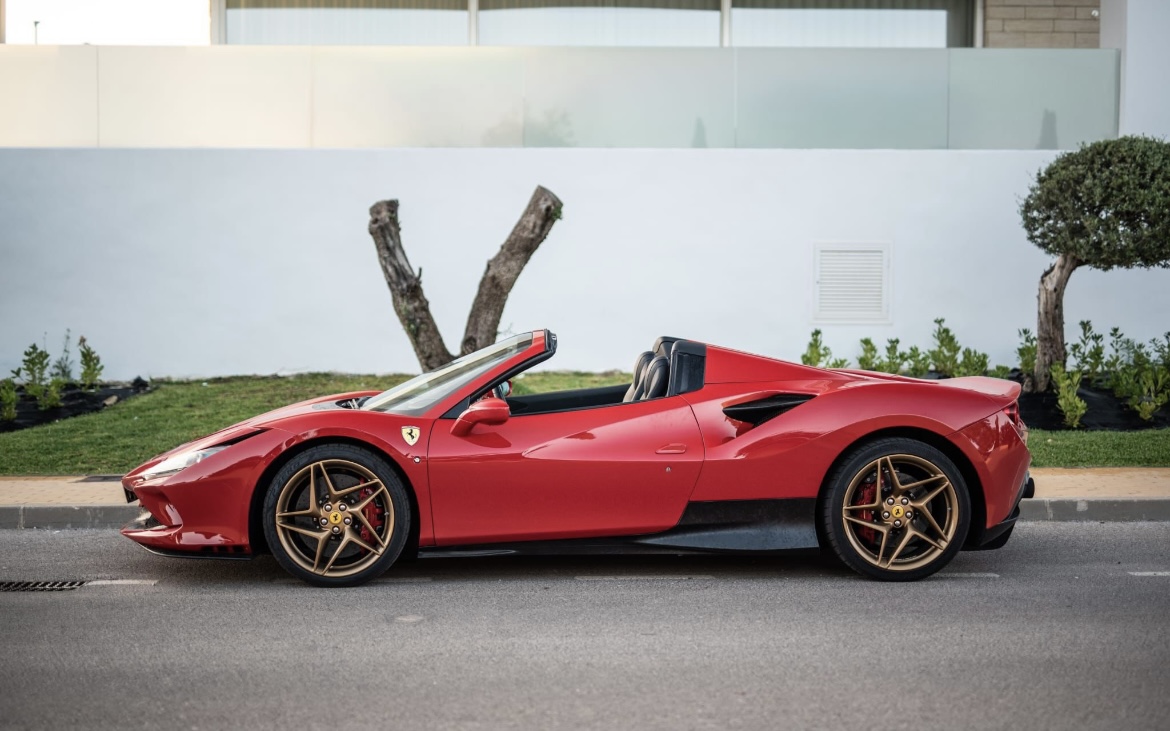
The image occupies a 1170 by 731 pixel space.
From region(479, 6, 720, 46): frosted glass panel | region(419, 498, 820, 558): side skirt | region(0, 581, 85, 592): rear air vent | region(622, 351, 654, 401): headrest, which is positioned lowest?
region(0, 581, 85, 592): rear air vent

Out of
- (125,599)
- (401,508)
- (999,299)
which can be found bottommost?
(125,599)

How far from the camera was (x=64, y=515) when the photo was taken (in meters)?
7.85

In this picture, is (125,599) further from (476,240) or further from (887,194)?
(887,194)

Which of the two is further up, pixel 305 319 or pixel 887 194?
pixel 887 194

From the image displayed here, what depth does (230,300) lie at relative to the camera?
1430cm

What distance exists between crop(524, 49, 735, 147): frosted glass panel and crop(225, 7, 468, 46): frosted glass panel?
268cm

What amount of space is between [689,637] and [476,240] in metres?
9.93

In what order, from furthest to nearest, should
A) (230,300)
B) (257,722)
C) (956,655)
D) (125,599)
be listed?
1. (230,300)
2. (125,599)
3. (956,655)
4. (257,722)

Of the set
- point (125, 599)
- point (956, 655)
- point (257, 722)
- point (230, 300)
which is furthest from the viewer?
point (230, 300)

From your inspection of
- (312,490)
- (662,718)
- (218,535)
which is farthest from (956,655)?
(218,535)

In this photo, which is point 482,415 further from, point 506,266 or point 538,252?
point 538,252

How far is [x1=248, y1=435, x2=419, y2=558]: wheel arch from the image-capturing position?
5695mm

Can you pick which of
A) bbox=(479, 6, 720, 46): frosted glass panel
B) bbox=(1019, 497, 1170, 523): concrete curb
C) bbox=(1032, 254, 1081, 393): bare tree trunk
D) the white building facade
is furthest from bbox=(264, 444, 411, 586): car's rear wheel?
bbox=(479, 6, 720, 46): frosted glass panel

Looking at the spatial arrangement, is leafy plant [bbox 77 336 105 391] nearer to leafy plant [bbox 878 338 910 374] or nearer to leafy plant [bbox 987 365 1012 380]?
leafy plant [bbox 878 338 910 374]
